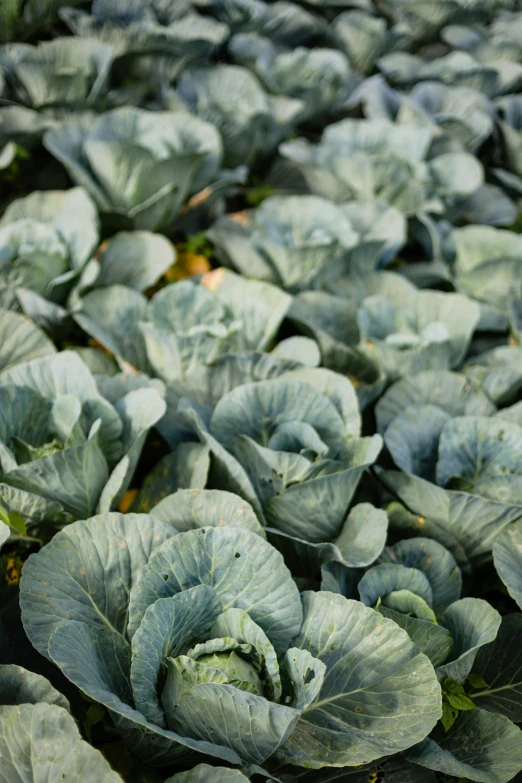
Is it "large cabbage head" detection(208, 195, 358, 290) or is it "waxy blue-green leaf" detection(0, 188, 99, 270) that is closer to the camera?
"waxy blue-green leaf" detection(0, 188, 99, 270)

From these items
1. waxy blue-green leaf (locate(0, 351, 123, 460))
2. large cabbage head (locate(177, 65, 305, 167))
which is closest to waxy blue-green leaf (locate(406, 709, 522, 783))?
waxy blue-green leaf (locate(0, 351, 123, 460))

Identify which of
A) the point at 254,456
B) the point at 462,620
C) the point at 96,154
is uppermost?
the point at 96,154

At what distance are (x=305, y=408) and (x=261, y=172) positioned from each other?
2068mm

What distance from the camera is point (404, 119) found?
339 centimetres

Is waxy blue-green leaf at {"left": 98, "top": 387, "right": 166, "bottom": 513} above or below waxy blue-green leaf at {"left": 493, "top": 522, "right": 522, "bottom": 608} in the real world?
above

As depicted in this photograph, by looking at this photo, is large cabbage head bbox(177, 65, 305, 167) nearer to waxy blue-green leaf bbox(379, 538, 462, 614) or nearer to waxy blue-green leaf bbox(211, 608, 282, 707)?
waxy blue-green leaf bbox(379, 538, 462, 614)

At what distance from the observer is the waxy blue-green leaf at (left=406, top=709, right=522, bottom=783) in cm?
129

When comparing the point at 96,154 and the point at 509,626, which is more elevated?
the point at 96,154

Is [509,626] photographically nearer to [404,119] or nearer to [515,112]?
[404,119]

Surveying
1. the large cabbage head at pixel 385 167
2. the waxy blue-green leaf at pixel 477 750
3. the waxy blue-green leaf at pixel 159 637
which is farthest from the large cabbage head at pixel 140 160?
the waxy blue-green leaf at pixel 477 750

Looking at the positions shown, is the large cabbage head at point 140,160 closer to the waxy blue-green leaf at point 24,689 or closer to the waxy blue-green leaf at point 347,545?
the waxy blue-green leaf at point 347,545

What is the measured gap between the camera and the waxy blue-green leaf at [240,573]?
1.29 meters

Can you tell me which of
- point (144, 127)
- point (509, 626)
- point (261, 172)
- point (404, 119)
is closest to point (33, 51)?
point (144, 127)

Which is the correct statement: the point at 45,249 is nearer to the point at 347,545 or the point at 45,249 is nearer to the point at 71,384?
the point at 71,384
